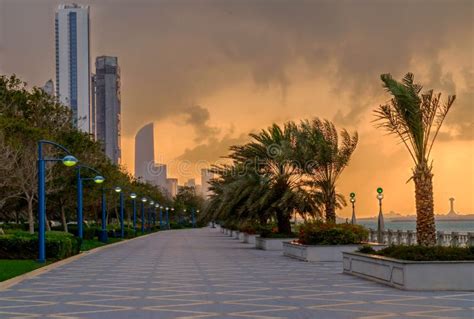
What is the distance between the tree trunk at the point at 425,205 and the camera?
63.1 ft

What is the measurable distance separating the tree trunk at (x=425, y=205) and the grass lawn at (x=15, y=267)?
1129 cm

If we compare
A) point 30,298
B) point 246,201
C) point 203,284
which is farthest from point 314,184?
point 30,298

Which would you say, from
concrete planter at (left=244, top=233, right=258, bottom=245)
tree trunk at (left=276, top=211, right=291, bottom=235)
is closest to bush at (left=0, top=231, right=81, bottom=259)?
tree trunk at (left=276, top=211, right=291, bottom=235)

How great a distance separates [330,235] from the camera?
27.5 metres

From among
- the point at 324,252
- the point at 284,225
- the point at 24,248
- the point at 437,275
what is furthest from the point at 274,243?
the point at 437,275

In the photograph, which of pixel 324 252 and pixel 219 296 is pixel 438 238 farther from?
pixel 219 296

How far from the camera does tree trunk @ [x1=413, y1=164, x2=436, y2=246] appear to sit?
757 inches

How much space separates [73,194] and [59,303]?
3259 cm

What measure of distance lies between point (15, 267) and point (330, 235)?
11.5 meters

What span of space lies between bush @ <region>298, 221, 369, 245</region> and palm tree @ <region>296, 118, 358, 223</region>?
357 centimetres

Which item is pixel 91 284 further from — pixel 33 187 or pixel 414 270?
pixel 33 187

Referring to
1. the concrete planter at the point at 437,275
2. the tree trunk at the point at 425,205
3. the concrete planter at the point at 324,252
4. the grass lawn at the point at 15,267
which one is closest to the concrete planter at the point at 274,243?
the concrete planter at the point at 324,252

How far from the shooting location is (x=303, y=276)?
20.3 m

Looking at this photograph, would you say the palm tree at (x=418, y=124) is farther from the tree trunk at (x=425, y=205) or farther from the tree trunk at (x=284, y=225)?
the tree trunk at (x=284, y=225)
